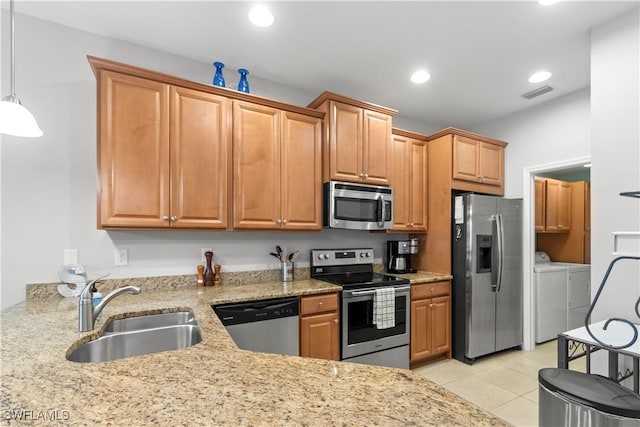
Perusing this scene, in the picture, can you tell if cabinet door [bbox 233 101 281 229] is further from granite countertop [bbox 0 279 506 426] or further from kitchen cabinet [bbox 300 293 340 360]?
granite countertop [bbox 0 279 506 426]

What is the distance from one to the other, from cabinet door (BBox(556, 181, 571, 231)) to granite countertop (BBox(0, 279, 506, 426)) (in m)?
4.93

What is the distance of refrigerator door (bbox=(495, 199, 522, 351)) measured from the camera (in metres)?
3.24

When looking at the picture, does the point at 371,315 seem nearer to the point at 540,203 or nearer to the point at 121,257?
the point at 121,257

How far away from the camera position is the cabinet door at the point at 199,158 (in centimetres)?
218

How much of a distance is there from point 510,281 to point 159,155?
11.9 feet

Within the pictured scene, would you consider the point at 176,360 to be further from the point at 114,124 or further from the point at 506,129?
Result: the point at 506,129

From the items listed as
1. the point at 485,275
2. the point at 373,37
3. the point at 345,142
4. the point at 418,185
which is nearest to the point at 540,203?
the point at 485,275

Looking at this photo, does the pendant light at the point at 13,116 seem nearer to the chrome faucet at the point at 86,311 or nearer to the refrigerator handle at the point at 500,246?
the chrome faucet at the point at 86,311

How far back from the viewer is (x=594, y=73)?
211 centimetres

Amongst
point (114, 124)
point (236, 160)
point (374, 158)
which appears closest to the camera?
point (114, 124)

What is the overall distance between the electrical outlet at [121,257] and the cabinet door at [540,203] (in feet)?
16.2

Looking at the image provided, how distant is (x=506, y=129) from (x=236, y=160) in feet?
10.8

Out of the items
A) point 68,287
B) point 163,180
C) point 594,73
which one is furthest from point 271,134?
point 594,73

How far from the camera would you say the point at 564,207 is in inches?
179
